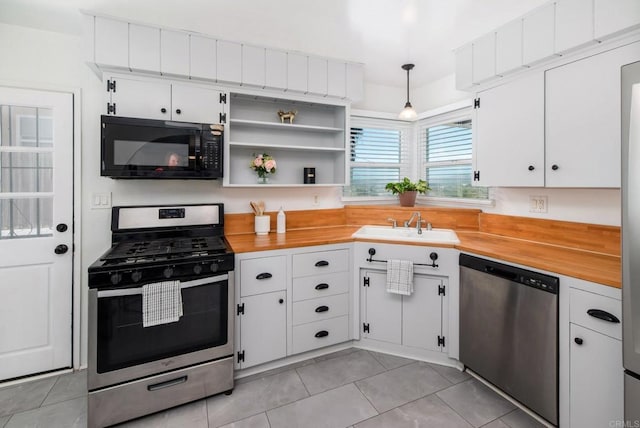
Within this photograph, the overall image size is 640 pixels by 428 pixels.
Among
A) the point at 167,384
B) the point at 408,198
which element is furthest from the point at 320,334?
the point at 408,198

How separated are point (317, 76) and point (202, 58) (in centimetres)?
93

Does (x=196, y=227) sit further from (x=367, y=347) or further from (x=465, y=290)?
Answer: (x=465, y=290)

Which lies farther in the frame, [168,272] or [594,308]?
[168,272]

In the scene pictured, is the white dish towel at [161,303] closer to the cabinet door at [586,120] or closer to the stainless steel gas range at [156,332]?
the stainless steel gas range at [156,332]

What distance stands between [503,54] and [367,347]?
2.46m

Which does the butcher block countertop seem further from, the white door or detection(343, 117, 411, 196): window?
the white door

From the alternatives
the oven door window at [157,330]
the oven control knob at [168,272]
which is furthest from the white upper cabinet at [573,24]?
the oven control knob at [168,272]

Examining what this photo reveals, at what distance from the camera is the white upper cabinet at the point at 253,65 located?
2.44m

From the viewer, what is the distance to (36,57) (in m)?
2.23

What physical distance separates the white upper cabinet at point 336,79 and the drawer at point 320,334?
1.94m

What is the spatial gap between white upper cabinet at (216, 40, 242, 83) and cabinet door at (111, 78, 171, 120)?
398 millimetres

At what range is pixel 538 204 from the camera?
2.39 meters

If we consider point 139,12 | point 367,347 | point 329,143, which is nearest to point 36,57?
point 139,12

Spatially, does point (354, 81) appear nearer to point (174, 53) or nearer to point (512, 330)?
point (174, 53)
